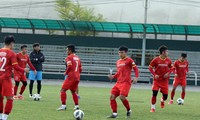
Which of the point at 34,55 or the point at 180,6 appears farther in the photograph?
the point at 180,6

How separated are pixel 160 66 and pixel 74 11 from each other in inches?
1474

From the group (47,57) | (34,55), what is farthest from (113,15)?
(34,55)

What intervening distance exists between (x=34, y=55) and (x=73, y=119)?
8.20m

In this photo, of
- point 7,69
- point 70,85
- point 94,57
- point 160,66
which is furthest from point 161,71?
point 94,57

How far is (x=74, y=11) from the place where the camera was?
5650 cm

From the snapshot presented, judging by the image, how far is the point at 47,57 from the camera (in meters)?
46.1

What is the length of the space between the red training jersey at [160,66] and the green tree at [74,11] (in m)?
34.3

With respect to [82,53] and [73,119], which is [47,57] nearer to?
[82,53]

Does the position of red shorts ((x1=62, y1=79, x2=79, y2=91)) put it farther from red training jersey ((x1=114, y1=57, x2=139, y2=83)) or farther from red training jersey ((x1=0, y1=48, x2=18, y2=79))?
red training jersey ((x1=0, y1=48, x2=18, y2=79))

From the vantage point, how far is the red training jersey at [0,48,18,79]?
14.0 meters

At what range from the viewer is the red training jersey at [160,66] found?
19.6 meters

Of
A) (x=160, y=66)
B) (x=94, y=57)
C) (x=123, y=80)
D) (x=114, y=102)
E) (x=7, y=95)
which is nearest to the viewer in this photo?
(x=7, y=95)

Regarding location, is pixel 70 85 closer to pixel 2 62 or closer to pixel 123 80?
pixel 123 80

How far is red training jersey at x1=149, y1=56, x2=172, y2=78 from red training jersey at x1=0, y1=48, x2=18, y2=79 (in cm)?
673
